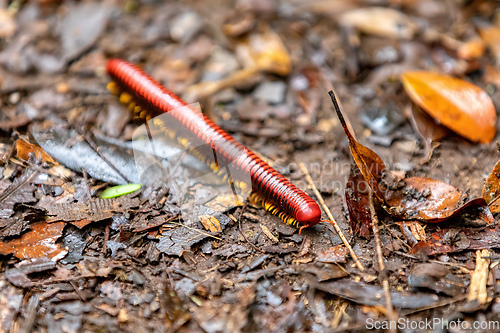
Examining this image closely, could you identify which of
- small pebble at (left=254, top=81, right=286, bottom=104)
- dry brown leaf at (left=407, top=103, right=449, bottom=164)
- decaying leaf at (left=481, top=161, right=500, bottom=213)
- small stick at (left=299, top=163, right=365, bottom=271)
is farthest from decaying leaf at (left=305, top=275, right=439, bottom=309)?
small pebble at (left=254, top=81, right=286, bottom=104)

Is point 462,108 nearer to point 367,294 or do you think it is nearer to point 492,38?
point 492,38

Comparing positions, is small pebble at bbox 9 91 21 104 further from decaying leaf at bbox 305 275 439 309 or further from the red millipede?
decaying leaf at bbox 305 275 439 309

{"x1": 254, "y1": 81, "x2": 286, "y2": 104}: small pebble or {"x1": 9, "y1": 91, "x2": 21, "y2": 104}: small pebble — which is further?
{"x1": 254, "y1": 81, "x2": 286, "y2": 104}: small pebble

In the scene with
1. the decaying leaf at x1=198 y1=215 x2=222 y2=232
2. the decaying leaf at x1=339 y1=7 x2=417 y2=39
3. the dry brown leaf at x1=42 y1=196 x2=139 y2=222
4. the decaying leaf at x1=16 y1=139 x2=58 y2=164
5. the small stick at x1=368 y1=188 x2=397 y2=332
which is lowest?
the decaying leaf at x1=198 y1=215 x2=222 y2=232

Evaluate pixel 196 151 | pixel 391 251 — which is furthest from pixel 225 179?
pixel 391 251

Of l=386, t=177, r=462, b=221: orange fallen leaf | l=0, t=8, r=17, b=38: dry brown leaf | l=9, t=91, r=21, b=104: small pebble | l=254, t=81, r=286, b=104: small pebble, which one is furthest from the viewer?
l=0, t=8, r=17, b=38: dry brown leaf

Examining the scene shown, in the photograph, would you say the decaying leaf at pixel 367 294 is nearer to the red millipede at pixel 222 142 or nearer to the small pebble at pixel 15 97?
the red millipede at pixel 222 142

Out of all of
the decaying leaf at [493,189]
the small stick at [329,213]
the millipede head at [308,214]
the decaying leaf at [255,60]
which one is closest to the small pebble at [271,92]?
the decaying leaf at [255,60]
